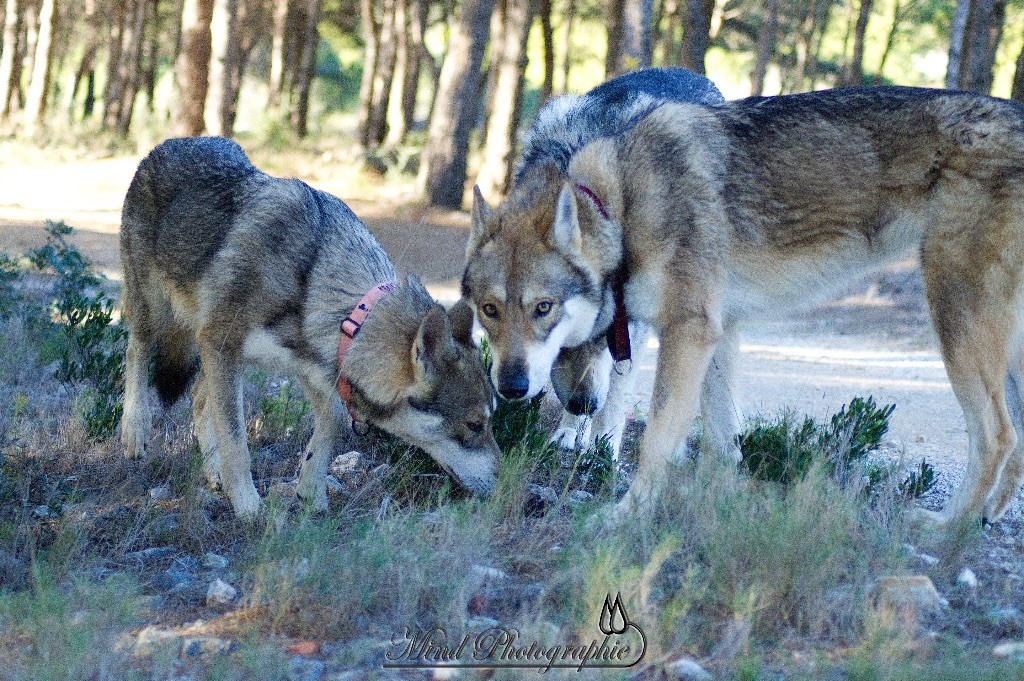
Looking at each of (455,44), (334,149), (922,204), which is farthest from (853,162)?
(334,149)

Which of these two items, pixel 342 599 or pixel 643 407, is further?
pixel 643 407

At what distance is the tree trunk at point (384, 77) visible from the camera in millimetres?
26859

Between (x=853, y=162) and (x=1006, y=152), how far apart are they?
69 centimetres

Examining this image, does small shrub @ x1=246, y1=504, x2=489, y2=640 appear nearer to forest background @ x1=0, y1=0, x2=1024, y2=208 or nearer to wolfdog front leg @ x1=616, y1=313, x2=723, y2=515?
wolfdog front leg @ x1=616, y1=313, x2=723, y2=515

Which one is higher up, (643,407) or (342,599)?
(342,599)

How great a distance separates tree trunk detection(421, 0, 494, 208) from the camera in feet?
64.6

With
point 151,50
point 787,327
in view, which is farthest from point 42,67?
point 787,327

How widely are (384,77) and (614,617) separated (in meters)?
25.1

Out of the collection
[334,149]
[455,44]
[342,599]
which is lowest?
[334,149]

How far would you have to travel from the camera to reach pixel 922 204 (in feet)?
16.9

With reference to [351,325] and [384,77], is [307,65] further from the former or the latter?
[351,325]

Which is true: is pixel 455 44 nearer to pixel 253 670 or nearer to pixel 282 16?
pixel 282 16

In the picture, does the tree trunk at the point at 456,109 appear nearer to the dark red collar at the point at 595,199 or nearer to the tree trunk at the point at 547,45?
the tree trunk at the point at 547,45

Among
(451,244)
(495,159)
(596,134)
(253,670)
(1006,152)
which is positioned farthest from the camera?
(495,159)
